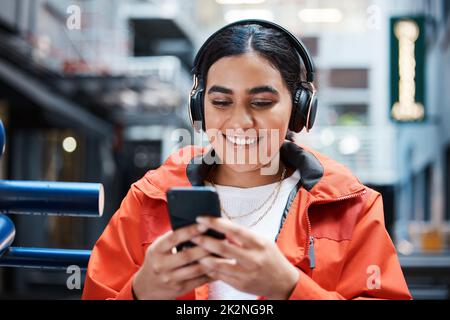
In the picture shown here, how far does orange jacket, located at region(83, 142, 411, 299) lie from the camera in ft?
3.18

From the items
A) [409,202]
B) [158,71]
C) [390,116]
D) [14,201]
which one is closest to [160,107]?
[158,71]

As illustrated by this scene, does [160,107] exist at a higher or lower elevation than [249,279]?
higher

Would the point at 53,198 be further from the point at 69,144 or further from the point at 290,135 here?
the point at 69,144

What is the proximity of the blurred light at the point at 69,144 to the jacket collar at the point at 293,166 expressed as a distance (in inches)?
210

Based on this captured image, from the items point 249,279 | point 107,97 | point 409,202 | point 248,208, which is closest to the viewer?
point 249,279

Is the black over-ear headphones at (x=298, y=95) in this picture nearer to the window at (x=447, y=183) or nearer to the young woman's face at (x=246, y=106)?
the young woman's face at (x=246, y=106)

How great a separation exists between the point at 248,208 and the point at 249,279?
0.24 meters

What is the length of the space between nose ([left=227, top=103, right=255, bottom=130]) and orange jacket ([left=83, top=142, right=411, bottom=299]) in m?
0.15

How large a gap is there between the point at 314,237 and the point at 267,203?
0.39 feet

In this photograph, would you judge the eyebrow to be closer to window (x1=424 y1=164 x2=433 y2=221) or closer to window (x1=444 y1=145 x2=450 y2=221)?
window (x1=444 y1=145 x2=450 y2=221)

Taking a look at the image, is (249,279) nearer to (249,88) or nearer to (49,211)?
(249,88)

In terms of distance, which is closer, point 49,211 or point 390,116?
point 49,211

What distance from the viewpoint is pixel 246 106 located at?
977 millimetres

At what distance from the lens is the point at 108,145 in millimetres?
6863
